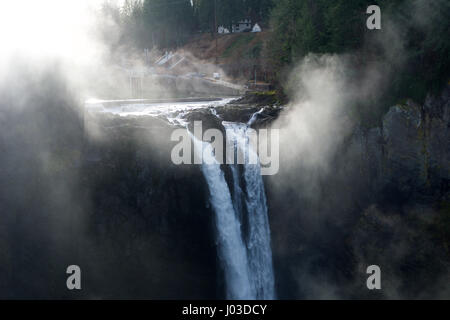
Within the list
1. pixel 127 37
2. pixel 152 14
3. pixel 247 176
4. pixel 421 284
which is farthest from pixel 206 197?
pixel 152 14

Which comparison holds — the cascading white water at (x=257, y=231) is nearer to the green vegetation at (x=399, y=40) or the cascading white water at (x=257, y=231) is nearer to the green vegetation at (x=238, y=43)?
the green vegetation at (x=399, y=40)

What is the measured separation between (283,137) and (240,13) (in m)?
31.1

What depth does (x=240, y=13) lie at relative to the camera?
4450cm

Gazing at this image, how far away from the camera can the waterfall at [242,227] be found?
15.2 metres

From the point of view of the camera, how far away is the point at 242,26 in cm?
4800

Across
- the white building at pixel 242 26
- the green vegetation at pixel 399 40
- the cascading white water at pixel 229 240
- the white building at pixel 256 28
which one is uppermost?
the white building at pixel 242 26

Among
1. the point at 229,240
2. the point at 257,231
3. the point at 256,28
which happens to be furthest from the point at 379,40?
the point at 256,28

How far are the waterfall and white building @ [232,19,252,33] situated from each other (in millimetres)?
33296

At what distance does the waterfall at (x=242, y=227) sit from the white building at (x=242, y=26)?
33.3m

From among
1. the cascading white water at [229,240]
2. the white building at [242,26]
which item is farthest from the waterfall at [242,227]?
the white building at [242,26]

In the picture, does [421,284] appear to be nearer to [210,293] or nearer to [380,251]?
[380,251]

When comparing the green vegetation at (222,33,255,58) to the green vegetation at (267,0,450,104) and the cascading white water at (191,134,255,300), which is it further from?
the cascading white water at (191,134,255,300)

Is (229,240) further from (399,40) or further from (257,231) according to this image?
(399,40)

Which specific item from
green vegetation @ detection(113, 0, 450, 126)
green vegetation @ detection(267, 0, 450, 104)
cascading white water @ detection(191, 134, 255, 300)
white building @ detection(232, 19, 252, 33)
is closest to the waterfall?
cascading white water @ detection(191, 134, 255, 300)
